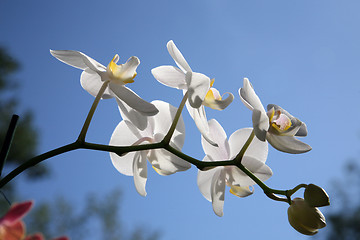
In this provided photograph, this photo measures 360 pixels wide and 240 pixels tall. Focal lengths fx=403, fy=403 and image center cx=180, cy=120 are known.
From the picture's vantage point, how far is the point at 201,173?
494mm

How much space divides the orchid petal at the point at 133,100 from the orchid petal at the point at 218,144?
0.12 metres

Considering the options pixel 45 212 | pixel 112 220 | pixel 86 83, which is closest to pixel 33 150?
pixel 45 212

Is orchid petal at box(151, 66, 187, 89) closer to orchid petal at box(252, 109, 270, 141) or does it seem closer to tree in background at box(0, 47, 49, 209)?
orchid petal at box(252, 109, 270, 141)

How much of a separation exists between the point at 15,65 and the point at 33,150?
49.2 inches

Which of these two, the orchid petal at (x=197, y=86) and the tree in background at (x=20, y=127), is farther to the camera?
the tree in background at (x=20, y=127)

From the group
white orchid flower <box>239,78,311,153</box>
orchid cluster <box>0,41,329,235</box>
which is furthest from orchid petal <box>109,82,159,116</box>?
white orchid flower <box>239,78,311,153</box>

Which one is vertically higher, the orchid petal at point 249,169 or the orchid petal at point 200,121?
the orchid petal at point 200,121

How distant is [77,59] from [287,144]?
240 mm

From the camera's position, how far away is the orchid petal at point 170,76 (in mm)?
452

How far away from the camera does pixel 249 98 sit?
1.37 ft

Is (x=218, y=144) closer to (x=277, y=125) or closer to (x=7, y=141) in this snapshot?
(x=277, y=125)

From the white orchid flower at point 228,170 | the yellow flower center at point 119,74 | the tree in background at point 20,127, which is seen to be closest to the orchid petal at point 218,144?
the white orchid flower at point 228,170

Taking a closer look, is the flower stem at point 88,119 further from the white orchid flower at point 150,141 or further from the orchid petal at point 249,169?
the orchid petal at point 249,169

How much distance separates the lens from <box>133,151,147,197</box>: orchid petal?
45 centimetres
